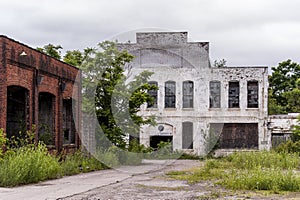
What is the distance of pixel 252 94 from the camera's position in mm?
37812


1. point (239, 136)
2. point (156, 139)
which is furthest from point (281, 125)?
point (156, 139)

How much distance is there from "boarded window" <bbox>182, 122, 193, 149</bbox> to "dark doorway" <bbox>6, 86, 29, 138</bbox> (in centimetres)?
1921

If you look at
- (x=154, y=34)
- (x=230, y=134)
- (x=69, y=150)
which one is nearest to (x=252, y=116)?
(x=230, y=134)

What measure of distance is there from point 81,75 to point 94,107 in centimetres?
180

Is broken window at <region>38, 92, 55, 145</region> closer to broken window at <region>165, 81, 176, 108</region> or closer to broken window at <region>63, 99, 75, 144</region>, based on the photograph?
broken window at <region>63, 99, 75, 144</region>

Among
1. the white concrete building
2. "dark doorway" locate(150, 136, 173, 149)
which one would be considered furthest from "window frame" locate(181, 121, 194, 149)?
the white concrete building

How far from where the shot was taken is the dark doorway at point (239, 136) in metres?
37.2

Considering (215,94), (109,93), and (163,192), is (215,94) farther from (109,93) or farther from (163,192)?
(163,192)

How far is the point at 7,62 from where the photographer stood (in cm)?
1730

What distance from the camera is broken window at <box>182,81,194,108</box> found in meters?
37.9

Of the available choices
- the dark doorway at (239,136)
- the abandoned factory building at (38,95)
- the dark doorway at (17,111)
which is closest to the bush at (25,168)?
the abandoned factory building at (38,95)

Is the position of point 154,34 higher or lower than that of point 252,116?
higher

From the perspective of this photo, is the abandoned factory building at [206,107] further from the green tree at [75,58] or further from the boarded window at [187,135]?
the green tree at [75,58]

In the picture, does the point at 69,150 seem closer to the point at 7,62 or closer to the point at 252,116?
the point at 7,62
